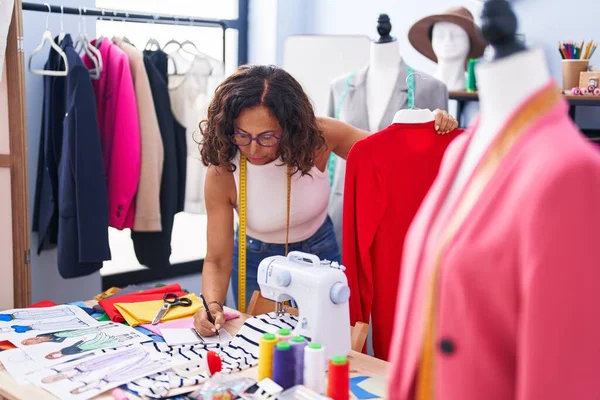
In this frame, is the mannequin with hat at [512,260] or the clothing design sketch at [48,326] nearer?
the mannequin with hat at [512,260]

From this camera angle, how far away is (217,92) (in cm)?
221

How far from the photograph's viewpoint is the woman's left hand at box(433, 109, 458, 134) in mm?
2016

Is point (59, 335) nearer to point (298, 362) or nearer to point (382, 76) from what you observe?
point (298, 362)

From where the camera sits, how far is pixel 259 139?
7.06ft

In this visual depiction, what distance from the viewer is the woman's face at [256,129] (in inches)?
84.4

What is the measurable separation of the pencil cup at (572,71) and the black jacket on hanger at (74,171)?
2.13 meters

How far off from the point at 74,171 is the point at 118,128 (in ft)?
1.12

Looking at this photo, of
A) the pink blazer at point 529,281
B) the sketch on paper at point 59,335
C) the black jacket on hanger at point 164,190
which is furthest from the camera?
the black jacket on hanger at point 164,190

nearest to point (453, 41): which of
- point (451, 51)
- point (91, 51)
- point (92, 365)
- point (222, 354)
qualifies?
point (451, 51)

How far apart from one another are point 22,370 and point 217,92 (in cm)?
100

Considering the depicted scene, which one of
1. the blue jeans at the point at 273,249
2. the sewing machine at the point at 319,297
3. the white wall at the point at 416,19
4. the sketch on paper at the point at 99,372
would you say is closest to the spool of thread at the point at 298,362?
the sewing machine at the point at 319,297

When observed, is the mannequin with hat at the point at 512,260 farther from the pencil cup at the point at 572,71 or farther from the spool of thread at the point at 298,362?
the pencil cup at the point at 572,71

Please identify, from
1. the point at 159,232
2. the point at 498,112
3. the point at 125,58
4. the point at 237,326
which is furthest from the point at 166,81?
the point at 498,112

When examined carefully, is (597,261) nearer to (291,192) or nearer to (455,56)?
(291,192)
